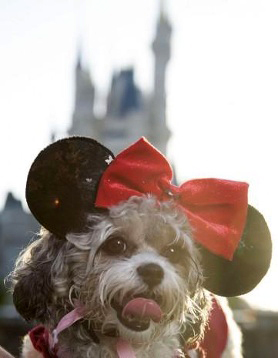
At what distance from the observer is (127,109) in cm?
9056

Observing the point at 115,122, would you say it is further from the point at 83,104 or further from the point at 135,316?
the point at 135,316

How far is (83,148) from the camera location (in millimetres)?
3648

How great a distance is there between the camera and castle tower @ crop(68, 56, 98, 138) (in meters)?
82.4

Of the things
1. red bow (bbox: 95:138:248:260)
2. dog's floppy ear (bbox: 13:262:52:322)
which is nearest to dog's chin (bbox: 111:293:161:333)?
dog's floppy ear (bbox: 13:262:52:322)

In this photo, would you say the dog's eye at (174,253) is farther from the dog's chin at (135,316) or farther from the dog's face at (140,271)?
the dog's chin at (135,316)

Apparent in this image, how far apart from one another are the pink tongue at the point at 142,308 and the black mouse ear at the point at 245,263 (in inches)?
22.2

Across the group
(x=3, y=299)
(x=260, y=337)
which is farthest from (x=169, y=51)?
(x=260, y=337)

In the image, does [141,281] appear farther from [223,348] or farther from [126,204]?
[223,348]

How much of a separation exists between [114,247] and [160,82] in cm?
8032

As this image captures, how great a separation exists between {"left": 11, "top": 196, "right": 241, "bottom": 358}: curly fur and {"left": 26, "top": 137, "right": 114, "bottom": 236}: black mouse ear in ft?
0.29

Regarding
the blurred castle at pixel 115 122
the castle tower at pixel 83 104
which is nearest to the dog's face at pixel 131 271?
the castle tower at pixel 83 104

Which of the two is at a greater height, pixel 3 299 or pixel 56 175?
pixel 56 175

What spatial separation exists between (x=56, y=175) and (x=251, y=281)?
1.19 metres

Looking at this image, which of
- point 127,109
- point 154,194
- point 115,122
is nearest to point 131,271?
point 154,194
